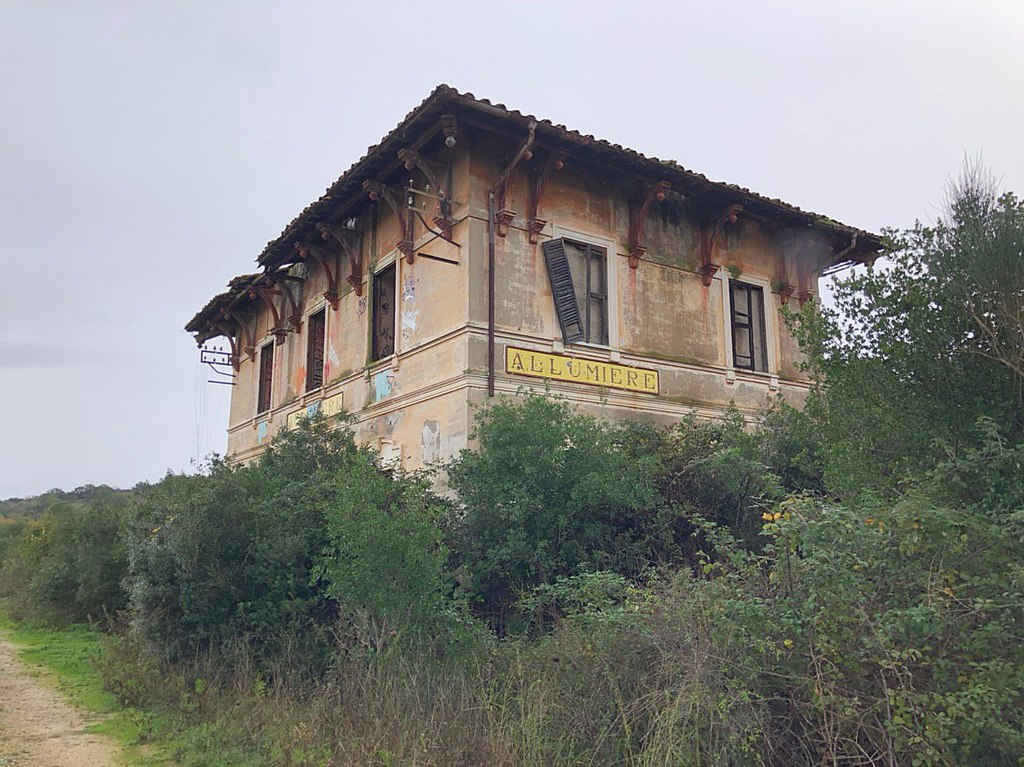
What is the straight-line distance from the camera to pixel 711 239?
1419 centimetres

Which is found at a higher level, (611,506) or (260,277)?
(260,277)

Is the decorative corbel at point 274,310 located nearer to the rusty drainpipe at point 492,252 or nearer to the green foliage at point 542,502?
the rusty drainpipe at point 492,252

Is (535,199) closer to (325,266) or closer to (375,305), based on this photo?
(375,305)

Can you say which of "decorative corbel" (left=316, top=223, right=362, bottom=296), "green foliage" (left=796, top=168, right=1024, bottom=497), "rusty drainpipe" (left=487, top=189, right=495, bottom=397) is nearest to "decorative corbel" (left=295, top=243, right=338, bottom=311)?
"decorative corbel" (left=316, top=223, right=362, bottom=296)

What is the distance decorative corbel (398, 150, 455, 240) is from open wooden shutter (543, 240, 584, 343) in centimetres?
163

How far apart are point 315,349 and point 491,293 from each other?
21.2ft

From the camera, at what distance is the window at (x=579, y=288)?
12383 mm

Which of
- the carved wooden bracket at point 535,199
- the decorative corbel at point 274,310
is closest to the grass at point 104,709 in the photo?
the decorative corbel at point 274,310

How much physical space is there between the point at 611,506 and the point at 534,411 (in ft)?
4.69

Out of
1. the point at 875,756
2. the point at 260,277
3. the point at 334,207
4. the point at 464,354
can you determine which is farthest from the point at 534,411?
the point at 260,277

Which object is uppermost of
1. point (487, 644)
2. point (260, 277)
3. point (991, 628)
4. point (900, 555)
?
point (260, 277)

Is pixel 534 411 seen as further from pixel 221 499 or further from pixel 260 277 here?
pixel 260 277

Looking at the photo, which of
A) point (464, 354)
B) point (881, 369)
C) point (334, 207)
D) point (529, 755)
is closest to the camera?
point (529, 755)

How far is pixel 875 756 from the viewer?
4.27 metres
